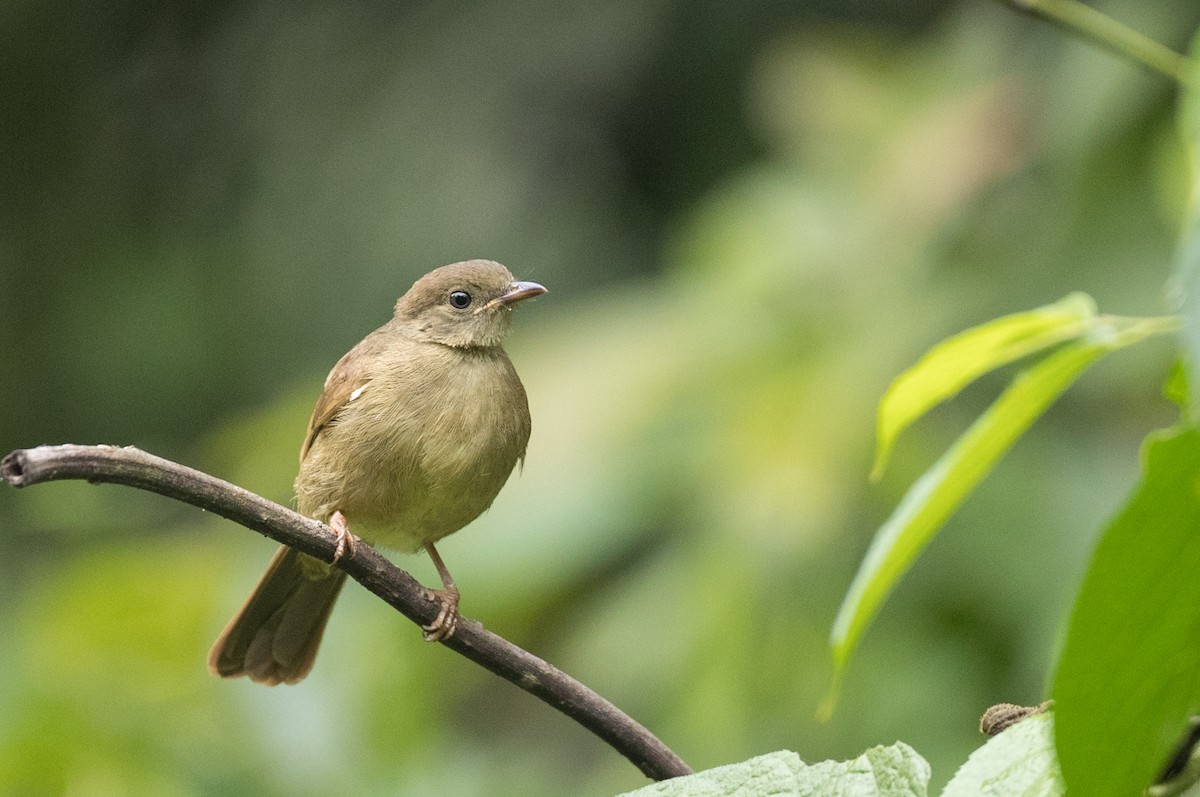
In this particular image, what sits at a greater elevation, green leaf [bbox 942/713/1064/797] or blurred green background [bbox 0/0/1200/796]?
blurred green background [bbox 0/0/1200/796]

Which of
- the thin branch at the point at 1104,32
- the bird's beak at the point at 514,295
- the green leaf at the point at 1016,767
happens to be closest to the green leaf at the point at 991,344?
the green leaf at the point at 1016,767

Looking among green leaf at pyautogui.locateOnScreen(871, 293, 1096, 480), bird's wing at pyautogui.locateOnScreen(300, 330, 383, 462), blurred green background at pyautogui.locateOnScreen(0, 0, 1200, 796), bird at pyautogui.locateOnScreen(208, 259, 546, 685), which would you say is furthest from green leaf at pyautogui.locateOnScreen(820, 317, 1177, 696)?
blurred green background at pyautogui.locateOnScreen(0, 0, 1200, 796)

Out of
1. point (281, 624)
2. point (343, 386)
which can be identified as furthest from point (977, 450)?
point (281, 624)

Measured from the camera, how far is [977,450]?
1617 millimetres

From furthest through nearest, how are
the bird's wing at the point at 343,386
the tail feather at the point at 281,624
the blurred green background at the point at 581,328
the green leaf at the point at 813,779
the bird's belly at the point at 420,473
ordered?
the blurred green background at the point at 581,328
the tail feather at the point at 281,624
the bird's wing at the point at 343,386
the bird's belly at the point at 420,473
the green leaf at the point at 813,779

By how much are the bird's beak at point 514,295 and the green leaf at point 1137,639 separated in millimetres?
2959

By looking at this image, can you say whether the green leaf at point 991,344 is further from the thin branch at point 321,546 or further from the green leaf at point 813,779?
the thin branch at point 321,546

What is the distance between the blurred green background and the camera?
170 inches

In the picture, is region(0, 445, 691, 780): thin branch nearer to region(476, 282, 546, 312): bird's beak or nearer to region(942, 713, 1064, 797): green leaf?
region(942, 713, 1064, 797): green leaf

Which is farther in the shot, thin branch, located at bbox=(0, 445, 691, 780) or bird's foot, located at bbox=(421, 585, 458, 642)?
bird's foot, located at bbox=(421, 585, 458, 642)

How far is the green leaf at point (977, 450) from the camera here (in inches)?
62.1

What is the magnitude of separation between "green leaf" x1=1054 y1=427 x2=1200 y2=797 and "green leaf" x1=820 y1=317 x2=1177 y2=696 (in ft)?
1.14

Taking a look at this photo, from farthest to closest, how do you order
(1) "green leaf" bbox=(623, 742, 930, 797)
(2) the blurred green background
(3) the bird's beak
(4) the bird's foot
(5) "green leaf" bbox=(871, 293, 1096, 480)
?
(2) the blurred green background < (3) the bird's beak < (4) the bird's foot < (5) "green leaf" bbox=(871, 293, 1096, 480) < (1) "green leaf" bbox=(623, 742, 930, 797)

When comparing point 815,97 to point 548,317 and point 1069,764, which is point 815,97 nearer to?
point 548,317
